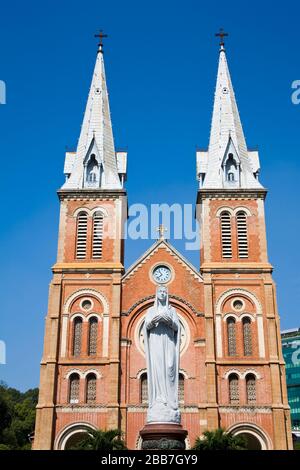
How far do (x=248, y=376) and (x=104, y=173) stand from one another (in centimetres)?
1742

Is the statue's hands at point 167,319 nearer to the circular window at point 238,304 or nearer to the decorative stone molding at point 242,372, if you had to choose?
the decorative stone molding at point 242,372

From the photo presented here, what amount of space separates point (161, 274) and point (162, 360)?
22.6 metres

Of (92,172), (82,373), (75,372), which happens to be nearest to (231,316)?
(82,373)

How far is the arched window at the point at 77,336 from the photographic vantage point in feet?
123

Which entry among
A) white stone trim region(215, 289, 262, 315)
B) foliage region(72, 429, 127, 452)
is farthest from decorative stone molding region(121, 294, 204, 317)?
foliage region(72, 429, 127, 452)

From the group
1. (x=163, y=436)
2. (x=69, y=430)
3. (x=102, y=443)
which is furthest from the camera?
(x=69, y=430)

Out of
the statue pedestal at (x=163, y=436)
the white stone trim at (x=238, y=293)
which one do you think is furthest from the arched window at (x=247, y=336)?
the statue pedestal at (x=163, y=436)

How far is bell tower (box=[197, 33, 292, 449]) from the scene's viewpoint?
35.4 m

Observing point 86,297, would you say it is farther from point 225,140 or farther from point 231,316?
point 225,140

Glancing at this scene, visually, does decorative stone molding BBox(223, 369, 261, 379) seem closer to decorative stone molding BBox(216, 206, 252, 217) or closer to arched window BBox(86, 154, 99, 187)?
decorative stone molding BBox(216, 206, 252, 217)

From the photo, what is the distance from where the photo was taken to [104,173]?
4325 centimetres

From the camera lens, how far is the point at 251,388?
119 ft
